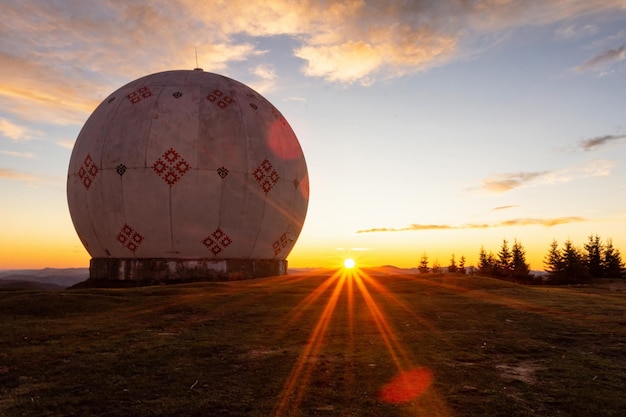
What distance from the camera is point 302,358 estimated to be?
711 cm

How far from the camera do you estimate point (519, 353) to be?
762 centimetres

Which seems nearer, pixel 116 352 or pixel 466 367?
pixel 466 367

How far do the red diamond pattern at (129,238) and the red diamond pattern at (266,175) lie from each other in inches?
250

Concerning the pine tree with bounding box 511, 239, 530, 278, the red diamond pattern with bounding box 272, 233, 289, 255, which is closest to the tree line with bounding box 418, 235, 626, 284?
the pine tree with bounding box 511, 239, 530, 278

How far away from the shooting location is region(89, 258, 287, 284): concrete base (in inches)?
870

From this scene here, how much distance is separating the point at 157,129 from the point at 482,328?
58.0 feet

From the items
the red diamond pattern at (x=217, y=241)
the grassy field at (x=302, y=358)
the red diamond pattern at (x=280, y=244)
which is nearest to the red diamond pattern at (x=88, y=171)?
the red diamond pattern at (x=217, y=241)

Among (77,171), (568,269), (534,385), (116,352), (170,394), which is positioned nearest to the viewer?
(170,394)

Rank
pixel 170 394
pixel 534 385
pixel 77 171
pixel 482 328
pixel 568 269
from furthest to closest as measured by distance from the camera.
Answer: pixel 568 269 < pixel 77 171 < pixel 482 328 < pixel 534 385 < pixel 170 394

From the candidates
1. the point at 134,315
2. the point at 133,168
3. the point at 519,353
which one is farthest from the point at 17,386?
the point at 133,168

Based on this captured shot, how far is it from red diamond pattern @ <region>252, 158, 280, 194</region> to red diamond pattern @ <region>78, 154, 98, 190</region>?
799cm

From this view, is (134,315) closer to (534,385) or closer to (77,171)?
(534,385)

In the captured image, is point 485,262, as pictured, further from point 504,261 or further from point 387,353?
point 387,353

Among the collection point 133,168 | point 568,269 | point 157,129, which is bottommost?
point 568,269
